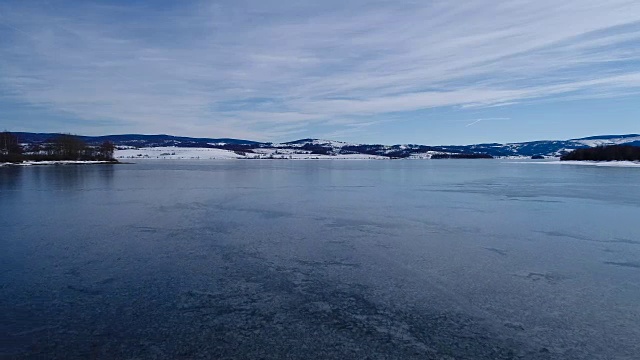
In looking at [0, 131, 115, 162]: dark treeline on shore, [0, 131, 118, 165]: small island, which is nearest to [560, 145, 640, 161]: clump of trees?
[0, 131, 118, 165]: small island

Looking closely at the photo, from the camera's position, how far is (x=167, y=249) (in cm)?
671

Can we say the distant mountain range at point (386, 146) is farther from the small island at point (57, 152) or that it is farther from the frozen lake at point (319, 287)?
the frozen lake at point (319, 287)

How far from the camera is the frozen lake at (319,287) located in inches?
138

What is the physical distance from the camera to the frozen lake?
350cm

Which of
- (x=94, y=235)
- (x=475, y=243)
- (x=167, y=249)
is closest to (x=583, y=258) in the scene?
(x=475, y=243)

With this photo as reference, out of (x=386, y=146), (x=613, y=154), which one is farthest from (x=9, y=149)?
(x=386, y=146)

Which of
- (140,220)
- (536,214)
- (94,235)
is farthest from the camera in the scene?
(536,214)

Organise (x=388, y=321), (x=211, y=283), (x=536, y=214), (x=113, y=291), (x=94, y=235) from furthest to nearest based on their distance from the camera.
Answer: (x=536, y=214), (x=94, y=235), (x=211, y=283), (x=113, y=291), (x=388, y=321)

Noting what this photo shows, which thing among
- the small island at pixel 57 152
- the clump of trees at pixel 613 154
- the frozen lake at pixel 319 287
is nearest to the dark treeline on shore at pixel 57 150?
the small island at pixel 57 152

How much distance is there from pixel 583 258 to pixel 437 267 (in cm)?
219

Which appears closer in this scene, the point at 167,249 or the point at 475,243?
the point at 167,249

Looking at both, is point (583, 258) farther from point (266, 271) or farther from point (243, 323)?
point (243, 323)

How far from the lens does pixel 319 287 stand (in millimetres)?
4918

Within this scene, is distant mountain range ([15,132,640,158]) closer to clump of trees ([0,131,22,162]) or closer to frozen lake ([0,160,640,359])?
clump of trees ([0,131,22,162])
